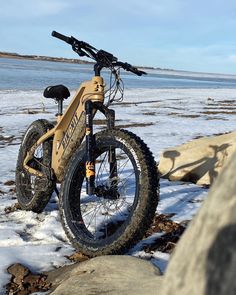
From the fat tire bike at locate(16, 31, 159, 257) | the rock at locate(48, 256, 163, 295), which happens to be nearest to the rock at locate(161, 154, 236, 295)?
the rock at locate(48, 256, 163, 295)

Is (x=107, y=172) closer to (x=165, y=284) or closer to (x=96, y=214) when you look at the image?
(x=96, y=214)

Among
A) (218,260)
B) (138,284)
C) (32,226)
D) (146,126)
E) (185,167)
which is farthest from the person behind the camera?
(146,126)

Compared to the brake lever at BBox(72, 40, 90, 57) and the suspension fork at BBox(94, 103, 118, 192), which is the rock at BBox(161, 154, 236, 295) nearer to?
the suspension fork at BBox(94, 103, 118, 192)

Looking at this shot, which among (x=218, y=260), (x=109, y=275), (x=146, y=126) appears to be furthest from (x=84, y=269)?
(x=146, y=126)

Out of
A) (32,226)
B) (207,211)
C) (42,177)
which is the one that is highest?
(207,211)

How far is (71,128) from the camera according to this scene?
4527 mm

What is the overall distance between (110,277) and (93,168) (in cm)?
113

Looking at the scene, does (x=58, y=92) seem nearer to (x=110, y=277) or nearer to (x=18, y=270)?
(x=18, y=270)

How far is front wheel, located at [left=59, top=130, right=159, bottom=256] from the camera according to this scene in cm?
351

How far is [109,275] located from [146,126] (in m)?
11.3

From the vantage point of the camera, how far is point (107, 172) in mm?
4441

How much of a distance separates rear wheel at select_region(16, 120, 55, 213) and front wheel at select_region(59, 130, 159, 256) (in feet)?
1.71

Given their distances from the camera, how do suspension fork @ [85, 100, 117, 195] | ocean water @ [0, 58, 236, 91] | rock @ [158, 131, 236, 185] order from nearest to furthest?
A: suspension fork @ [85, 100, 117, 195] → rock @ [158, 131, 236, 185] → ocean water @ [0, 58, 236, 91]

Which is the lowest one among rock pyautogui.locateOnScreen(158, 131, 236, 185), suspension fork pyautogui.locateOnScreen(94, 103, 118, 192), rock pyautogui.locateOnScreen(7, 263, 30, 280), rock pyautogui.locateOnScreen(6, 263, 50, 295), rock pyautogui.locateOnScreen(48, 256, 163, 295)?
rock pyautogui.locateOnScreen(6, 263, 50, 295)
